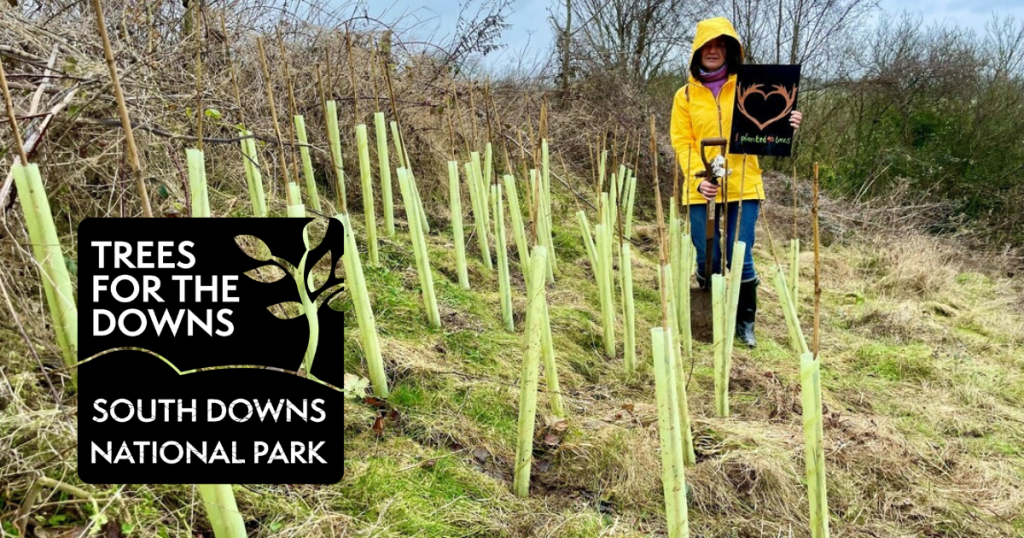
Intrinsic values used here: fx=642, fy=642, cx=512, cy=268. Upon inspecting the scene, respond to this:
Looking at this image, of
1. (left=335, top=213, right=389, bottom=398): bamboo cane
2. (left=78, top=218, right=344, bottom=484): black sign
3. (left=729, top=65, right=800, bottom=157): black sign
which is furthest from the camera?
(left=729, top=65, right=800, bottom=157): black sign

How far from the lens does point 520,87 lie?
227 inches

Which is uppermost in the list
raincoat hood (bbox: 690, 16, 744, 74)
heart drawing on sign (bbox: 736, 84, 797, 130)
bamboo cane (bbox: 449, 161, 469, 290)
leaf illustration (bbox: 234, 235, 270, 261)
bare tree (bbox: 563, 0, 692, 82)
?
bare tree (bbox: 563, 0, 692, 82)

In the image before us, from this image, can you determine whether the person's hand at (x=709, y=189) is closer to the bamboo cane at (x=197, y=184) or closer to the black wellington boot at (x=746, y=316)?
the black wellington boot at (x=746, y=316)

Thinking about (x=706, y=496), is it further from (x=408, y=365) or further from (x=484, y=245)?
(x=484, y=245)

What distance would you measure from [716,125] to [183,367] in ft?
7.16

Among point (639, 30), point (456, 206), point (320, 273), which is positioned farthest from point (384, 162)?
point (639, 30)

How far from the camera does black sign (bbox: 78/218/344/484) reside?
101 centimetres

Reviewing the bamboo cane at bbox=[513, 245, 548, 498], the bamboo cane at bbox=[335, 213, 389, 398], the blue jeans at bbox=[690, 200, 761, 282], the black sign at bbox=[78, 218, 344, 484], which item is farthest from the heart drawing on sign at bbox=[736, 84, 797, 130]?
the black sign at bbox=[78, 218, 344, 484]

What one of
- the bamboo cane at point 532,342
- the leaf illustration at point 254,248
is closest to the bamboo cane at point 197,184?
the bamboo cane at point 532,342

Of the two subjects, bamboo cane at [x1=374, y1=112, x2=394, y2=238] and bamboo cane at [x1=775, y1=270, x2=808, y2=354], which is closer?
bamboo cane at [x1=775, y1=270, x2=808, y2=354]

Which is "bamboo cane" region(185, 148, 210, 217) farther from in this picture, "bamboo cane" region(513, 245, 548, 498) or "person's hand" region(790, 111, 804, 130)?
"person's hand" region(790, 111, 804, 130)

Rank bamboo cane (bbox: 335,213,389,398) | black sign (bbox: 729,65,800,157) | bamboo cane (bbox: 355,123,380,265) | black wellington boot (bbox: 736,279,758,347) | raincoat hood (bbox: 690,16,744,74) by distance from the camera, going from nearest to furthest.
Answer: bamboo cane (bbox: 335,213,389,398) → bamboo cane (bbox: 355,123,380,265) → black sign (bbox: 729,65,800,157) → raincoat hood (bbox: 690,16,744,74) → black wellington boot (bbox: 736,279,758,347)

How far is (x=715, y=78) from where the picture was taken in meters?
2.59

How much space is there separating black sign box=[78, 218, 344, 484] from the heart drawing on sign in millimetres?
1867
